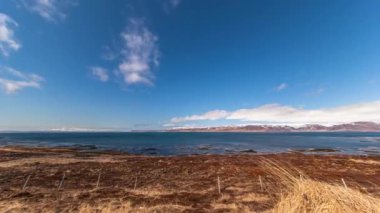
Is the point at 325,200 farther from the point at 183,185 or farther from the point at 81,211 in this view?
the point at 183,185

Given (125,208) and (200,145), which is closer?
(125,208)

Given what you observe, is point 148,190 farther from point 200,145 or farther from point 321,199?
point 200,145

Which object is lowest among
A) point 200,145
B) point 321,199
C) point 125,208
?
point 125,208

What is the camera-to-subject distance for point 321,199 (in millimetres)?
3279

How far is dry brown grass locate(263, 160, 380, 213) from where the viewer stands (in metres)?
3.06

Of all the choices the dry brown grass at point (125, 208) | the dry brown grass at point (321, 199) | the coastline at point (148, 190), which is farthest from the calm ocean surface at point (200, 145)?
the dry brown grass at point (321, 199)

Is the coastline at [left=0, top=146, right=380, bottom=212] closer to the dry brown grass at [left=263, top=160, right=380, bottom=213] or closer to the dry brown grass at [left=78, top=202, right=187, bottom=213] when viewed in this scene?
the dry brown grass at [left=78, top=202, right=187, bottom=213]

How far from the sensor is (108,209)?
40.9ft

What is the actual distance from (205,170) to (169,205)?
1307cm

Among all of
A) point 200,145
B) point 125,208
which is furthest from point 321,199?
point 200,145

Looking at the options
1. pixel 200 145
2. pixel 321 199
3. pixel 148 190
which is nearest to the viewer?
pixel 321 199

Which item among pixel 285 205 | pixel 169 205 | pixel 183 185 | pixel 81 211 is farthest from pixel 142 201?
pixel 285 205

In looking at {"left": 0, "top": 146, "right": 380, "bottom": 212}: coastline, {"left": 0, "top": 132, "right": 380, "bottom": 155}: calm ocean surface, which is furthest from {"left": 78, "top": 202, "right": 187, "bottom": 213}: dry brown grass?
{"left": 0, "top": 132, "right": 380, "bottom": 155}: calm ocean surface

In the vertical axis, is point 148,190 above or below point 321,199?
below
